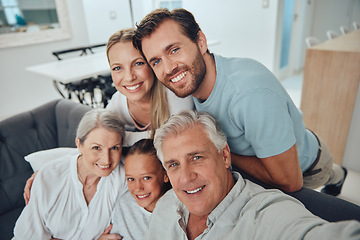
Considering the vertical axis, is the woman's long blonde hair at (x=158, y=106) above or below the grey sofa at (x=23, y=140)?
above

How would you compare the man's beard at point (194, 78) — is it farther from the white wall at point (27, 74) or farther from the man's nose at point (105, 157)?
the white wall at point (27, 74)

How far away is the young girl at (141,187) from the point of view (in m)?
1.14

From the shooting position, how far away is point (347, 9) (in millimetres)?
5461

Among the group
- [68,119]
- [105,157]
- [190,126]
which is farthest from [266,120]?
[68,119]

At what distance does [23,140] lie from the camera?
1702 mm

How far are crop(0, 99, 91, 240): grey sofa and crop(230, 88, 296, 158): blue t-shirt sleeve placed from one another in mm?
1109

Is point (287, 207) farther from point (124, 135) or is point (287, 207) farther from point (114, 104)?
point (114, 104)

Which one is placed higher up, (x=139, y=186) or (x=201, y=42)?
(x=201, y=42)

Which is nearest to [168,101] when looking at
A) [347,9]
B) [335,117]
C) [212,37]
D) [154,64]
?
[154,64]

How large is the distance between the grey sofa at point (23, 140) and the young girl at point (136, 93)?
0.43 meters

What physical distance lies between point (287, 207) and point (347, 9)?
6.19m

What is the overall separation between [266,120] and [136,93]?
61 cm

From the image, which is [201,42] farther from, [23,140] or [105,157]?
[23,140]

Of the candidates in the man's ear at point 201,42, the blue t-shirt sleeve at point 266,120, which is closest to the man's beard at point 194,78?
the man's ear at point 201,42
